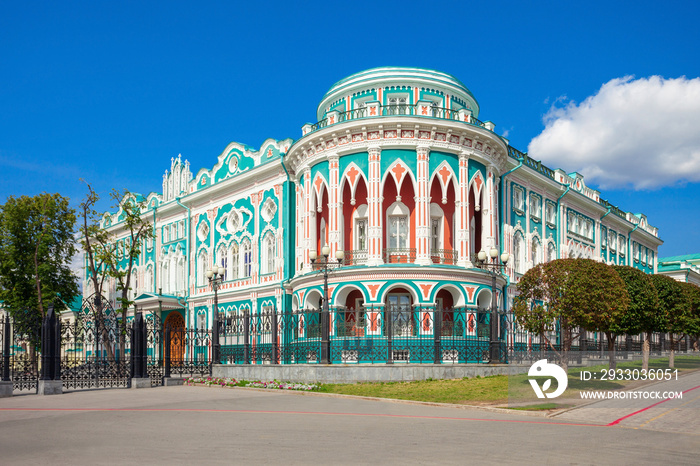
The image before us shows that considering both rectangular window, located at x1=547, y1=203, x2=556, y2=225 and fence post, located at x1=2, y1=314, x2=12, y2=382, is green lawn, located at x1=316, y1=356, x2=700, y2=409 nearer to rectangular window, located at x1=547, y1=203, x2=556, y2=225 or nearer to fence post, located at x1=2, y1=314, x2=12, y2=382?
fence post, located at x1=2, y1=314, x2=12, y2=382

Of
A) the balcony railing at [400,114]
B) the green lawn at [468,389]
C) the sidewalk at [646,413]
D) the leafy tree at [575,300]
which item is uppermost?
the balcony railing at [400,114]

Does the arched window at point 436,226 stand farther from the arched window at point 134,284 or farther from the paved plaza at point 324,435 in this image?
the arched window at point 134,284

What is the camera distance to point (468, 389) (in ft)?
57.6

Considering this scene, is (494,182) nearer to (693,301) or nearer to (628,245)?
(693,301)

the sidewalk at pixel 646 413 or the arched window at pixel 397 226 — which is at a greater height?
the arched window at pixel 397 226

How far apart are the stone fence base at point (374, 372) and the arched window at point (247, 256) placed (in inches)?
543

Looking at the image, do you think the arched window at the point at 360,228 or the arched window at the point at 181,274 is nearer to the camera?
the arched window at the point at 360,228

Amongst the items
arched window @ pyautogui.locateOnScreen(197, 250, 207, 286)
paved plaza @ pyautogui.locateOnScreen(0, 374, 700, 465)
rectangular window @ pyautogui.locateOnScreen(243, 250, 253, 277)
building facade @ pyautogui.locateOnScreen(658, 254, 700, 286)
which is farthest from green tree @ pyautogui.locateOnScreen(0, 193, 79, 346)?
building facade @ pyautogui.locateOnScreen(658, 254, 700, 286)

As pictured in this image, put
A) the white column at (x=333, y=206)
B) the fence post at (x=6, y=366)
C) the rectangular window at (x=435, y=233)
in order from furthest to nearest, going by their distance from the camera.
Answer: the rectangular window at (x=435, y=233)
the white column at (x=333, y=206)
the fence post at (x=6, y=366)

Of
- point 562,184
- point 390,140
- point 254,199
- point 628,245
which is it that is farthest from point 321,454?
point 628,245

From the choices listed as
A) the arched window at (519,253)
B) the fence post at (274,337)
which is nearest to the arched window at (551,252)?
the arched window at (519,253)

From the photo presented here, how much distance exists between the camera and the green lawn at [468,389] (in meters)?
15.3

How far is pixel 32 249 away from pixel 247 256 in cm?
1214

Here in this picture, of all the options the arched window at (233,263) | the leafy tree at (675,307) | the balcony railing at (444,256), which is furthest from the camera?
the arched window at (233,263)
